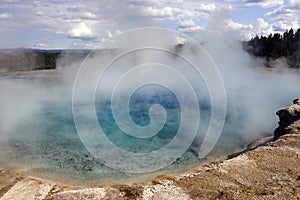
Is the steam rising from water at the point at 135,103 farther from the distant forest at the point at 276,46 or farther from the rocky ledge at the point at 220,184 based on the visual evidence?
the distant forest at the point at 276,46

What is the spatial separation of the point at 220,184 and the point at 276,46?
200 feet

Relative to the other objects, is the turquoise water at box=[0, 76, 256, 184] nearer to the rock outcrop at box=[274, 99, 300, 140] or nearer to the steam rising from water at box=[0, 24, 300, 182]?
the steam rising from water at box=[0, 24, 300, 182]

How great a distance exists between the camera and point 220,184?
12.6 meters

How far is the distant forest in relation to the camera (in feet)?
216

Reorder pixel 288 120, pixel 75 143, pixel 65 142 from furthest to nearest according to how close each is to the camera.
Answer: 1. pixel 65 142
2. pixel 75 143
3. pixel 288 120

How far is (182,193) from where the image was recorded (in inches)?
475

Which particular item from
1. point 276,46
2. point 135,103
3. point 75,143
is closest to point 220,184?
point 75,143

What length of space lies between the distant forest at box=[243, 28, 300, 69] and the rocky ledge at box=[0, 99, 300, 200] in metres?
53.7

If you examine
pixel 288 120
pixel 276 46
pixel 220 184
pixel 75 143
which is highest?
pixel 276 46

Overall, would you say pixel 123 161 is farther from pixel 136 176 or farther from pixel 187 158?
pixel 187 158

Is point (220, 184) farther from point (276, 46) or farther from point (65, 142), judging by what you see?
point (276, 46)

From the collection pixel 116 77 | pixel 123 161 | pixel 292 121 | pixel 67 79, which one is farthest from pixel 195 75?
pixel 123 161

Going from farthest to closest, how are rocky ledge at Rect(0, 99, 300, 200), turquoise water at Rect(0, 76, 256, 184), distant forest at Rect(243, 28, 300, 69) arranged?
distant forest at Rect(243, 28, 300, 69), turquoise water at Rect(0, 76, 256, 184), rocky ledge at Rect(0, 99, 300, 200)


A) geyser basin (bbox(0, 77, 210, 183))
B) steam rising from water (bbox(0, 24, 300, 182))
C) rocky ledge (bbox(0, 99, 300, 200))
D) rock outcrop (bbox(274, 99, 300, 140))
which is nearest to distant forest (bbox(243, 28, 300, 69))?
steam rising from water (bbox(0, 24, 300, 182))
